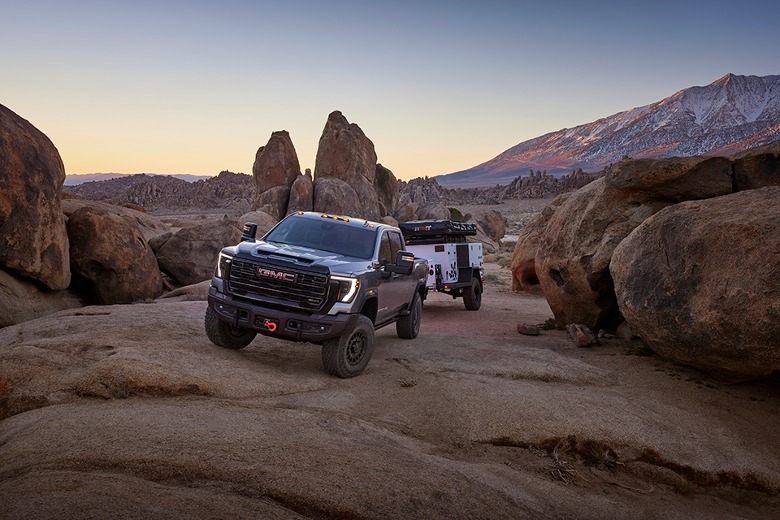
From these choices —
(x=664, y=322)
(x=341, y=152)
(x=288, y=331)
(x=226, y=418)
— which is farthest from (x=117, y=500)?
(x=341, y=152)

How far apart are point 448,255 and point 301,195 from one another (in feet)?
100

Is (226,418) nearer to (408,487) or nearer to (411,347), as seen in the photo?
(408,487)

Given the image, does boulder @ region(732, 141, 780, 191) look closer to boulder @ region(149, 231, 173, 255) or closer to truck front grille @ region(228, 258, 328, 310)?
truck front grille @ region(228, 258, 328, 310)

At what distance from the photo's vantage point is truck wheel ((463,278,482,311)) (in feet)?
58.9

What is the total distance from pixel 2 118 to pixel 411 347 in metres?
9.13

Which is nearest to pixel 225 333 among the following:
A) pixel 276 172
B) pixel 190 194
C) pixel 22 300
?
pixel 22 300

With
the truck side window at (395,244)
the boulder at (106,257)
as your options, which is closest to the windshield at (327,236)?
the truck side window at (395,244)

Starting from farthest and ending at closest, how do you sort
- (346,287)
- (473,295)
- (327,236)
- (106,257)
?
1. (473,295)
2. (106,257)
3. (327,236)
4. (346,287)

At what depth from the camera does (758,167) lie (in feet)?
32.2

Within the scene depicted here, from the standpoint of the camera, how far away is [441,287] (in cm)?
1684

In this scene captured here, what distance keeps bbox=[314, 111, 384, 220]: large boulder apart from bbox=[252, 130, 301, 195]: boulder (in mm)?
2224

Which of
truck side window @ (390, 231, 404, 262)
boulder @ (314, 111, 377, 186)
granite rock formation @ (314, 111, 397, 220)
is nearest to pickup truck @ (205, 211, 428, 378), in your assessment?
truck side window @ (390, 231, 404, 262)

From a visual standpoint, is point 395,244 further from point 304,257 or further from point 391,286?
point 304,257

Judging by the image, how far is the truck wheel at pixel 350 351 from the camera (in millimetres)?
8156
